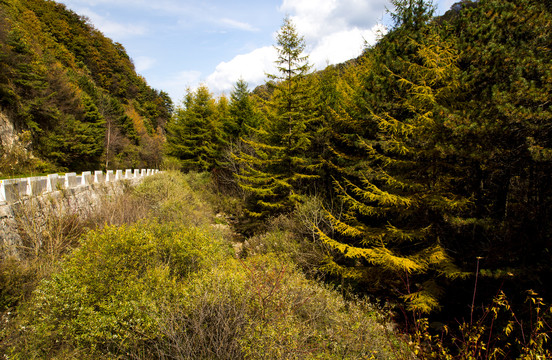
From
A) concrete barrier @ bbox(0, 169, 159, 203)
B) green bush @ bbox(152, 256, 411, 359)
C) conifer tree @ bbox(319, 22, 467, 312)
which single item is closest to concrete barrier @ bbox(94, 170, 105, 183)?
concrete barrier @ bbox(0, 169, 159, 203)

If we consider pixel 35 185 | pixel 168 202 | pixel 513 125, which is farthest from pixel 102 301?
pixel 513 125

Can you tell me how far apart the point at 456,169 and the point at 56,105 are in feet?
111

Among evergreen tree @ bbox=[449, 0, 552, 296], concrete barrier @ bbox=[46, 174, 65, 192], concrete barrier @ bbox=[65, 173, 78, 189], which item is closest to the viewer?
evergreen tree @ bbox=[449, 0, 552, 296]

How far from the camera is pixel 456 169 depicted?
775cm

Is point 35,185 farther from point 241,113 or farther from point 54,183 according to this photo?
point 241,113

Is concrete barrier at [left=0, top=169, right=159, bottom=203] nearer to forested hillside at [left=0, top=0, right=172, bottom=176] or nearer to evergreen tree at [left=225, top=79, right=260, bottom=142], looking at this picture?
forested hillside at [left=0, top=0, right=172, bottom=176]

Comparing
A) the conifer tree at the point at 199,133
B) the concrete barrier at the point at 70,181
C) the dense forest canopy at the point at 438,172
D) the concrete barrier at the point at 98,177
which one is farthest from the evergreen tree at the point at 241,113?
the concrete barrier at the point at 70,181

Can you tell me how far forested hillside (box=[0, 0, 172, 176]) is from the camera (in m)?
19.8

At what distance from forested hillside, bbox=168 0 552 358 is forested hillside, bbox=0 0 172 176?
1495cm

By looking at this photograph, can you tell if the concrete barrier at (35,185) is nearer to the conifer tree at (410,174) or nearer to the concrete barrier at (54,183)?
the concrete barrier at (54,183)

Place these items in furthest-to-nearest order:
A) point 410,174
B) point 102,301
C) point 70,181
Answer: point 410,174 → point 70,181 → point 102,301

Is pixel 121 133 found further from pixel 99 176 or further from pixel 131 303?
pixel 131 303

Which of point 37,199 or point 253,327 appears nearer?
point 253,327

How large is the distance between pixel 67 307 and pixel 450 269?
29.9ft
